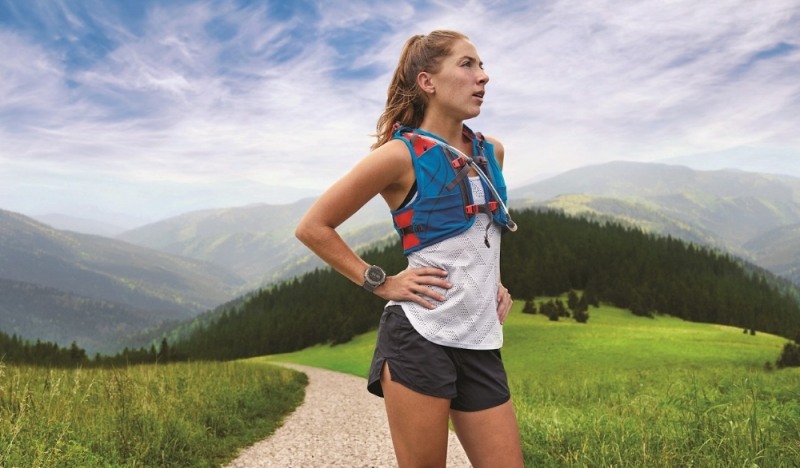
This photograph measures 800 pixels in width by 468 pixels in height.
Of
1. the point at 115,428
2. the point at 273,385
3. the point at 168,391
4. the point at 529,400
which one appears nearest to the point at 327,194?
the point at 115,428

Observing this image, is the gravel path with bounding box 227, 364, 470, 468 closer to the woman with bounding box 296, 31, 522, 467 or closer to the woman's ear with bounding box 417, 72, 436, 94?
the woman with bounding box 296, 31, 522, 467

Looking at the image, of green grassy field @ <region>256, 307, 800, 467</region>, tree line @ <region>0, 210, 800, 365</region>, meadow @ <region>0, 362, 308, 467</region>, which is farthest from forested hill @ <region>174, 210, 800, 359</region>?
meadow @ <region>0, 362, 308, 467</region>

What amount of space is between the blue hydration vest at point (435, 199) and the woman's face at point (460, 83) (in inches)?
8.9

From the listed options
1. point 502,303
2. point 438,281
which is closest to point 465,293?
point 438,281

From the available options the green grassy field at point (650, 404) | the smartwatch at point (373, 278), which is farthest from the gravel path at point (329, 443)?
the smartwatch at point (373, 278)

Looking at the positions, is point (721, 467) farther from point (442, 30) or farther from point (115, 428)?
point (115, 428)

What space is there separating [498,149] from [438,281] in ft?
3.70

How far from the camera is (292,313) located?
103 metres

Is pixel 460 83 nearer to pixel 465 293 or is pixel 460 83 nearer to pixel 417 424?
pixel 465 293

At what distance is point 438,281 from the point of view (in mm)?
Result: 2559

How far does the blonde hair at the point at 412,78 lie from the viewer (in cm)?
286

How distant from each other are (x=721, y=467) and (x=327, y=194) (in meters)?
4.19

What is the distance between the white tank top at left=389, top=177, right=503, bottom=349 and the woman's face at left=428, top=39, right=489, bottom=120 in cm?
37

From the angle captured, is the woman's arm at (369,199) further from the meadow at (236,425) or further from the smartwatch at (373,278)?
the meadow at (236,425)
